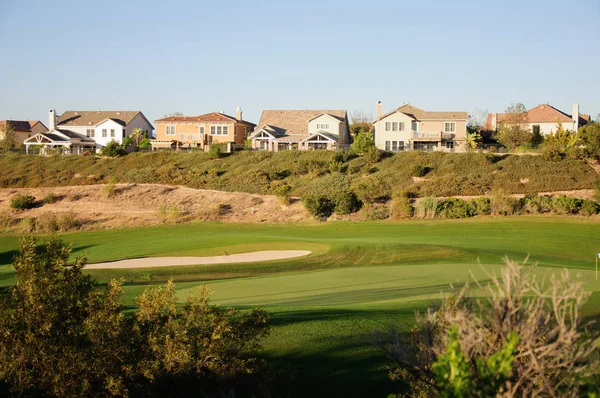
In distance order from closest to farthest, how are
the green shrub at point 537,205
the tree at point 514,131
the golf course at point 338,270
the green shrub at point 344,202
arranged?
1. the golf course at point 338,270
2. the green shrub at point 537,205
3. the green shrub at point 344,202
4. the tree at point 514,131

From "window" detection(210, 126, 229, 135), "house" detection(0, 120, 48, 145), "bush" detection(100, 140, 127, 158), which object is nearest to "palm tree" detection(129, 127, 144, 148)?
"window" detection(210, 126, 229, 135)

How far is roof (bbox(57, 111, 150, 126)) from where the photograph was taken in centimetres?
9325

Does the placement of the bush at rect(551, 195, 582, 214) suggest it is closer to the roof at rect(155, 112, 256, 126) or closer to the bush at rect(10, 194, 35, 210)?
the bush at rect(10, 194, 35, 210)

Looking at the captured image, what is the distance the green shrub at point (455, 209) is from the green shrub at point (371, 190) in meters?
6.00

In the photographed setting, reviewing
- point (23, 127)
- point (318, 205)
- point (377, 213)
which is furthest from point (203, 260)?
point (23, 127)

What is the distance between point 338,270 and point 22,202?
39.5 meters

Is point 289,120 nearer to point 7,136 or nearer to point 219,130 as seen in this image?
point 219,130

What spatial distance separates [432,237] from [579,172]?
21.9 m

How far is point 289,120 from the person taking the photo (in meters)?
86.9

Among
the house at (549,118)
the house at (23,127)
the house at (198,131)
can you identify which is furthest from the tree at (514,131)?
the house at (23,127)

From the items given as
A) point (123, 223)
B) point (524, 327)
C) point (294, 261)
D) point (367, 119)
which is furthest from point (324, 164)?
point (367, 119)

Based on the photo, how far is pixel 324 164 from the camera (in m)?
63.1

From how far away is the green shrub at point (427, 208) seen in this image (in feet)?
157

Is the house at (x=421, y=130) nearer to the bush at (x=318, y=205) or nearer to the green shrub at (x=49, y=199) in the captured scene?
the bush at (x=318, y=205)
